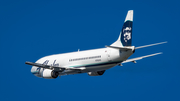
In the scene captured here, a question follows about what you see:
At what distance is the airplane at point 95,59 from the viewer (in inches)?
1827

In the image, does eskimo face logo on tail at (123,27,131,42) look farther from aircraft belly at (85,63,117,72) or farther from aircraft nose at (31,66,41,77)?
aircraft nose at (31,66,41,77)

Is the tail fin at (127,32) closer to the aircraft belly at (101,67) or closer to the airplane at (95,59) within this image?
the airplane at (95,59)

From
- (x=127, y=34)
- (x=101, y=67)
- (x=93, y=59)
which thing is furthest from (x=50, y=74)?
(x=127, y=34)

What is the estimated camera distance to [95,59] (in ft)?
161

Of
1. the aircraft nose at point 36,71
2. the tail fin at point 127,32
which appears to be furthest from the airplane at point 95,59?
the aircraft nose at point 36,71

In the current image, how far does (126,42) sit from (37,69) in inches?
750

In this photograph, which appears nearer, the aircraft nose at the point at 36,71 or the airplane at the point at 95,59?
the airplane at the point at 95,59

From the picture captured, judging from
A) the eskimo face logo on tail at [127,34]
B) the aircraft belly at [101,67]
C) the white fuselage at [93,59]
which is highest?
the eskimo face logo on tail at [127,34]

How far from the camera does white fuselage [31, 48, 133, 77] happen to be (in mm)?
Answer: 47156

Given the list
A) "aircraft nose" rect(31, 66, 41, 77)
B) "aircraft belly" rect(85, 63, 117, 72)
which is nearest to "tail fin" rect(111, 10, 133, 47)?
"aircraft belly" rect(85, 63, 117, 72)

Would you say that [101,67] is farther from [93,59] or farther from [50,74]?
[50,74]

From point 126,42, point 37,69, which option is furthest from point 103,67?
point 37,69

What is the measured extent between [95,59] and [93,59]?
0.38 m

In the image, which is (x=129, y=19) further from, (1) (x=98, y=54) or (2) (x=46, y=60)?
(2) (x=46, y=60)
